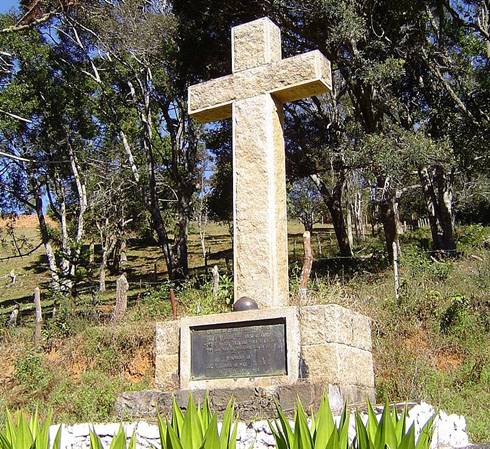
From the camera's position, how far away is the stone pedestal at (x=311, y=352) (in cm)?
638

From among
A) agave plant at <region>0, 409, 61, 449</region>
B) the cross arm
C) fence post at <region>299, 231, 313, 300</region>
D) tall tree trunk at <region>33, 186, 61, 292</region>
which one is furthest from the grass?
→ tall tree trunk at <region>33, 186, 61, 292</region>

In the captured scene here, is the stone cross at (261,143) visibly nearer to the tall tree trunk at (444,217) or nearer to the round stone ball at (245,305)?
the round stone ball at (245,305)

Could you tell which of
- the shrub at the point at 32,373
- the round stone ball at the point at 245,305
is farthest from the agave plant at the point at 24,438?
the shrub at the point at 32,373

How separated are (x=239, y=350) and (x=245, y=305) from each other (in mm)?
482

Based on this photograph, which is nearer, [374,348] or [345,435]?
[345,435]

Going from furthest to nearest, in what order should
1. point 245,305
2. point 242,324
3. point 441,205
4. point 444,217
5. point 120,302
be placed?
1. point 441,205
2. point 444,217
3. point 120,302
4. point 245,305
5. point 242,324

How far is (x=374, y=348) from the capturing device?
32.0 ft

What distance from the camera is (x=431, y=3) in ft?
61.2

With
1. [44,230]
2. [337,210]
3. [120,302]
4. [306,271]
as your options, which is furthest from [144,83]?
[306,271]

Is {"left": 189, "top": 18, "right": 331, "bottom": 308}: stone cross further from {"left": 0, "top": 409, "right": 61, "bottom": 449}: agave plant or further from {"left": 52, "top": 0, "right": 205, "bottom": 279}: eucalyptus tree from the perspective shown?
{"left": 52, "top": 0, "right": 205, "bottom": 279}: eucalyptus tree

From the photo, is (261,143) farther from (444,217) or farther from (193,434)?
(444,217)

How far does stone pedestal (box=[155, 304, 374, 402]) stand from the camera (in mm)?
6379

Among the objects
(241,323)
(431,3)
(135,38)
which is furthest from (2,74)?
(241,323)

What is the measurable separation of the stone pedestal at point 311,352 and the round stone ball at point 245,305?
0.14 m
